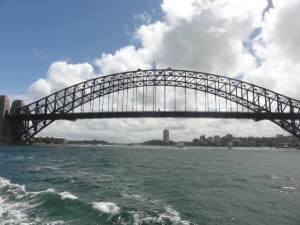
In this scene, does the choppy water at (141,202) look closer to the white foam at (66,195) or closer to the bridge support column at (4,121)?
the white foam at (66,195)

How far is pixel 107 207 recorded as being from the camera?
12.0 metres

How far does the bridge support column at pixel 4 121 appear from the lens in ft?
254

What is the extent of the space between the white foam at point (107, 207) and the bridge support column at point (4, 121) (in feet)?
238

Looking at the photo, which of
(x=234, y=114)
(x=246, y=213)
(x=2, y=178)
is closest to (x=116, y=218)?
(x=246, y=213)

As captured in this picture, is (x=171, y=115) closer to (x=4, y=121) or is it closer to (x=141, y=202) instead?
A: (x=4, y=121)

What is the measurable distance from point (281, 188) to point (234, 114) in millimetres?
56552

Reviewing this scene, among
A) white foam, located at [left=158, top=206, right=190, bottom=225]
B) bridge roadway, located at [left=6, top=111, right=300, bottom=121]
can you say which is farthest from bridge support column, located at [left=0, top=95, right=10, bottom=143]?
white foam, located at [left=158, top=206, right=190, bottom=225]

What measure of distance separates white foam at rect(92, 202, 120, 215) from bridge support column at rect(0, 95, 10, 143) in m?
72.6

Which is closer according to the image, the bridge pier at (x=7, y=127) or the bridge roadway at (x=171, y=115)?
the bridge roadway at (x=171, y=115)

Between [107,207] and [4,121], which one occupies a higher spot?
[4,121]

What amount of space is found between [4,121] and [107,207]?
244ft

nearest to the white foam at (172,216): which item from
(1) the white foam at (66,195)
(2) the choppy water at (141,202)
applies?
(2) the choppy water at (141,202)

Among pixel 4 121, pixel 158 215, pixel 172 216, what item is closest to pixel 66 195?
pixel 158 215

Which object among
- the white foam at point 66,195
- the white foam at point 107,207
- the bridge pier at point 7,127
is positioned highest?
the bridge pier at point 7,127
